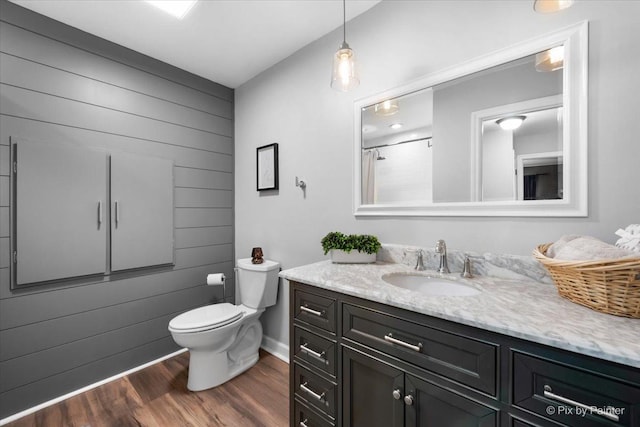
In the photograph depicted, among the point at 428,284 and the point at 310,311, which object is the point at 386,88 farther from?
the point at 310,311

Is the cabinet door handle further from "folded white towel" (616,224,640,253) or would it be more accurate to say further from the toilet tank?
the toilet tank

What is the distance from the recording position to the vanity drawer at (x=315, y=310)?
121 centimetres

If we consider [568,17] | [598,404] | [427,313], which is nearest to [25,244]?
[427,313]

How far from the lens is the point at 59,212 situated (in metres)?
1.82

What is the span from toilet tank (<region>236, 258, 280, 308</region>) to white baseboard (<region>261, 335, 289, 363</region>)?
0.37m

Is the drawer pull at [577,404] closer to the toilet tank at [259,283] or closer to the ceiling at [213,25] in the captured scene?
the toilet tank at [259,283]

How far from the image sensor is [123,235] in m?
2.09

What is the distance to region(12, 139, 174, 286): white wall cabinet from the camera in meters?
1.71

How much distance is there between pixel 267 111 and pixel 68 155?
1.47m

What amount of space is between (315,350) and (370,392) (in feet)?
1.03

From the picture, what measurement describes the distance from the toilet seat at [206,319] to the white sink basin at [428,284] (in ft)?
4.04

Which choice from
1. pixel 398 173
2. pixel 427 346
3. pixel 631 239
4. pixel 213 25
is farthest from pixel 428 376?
pixel 213 25

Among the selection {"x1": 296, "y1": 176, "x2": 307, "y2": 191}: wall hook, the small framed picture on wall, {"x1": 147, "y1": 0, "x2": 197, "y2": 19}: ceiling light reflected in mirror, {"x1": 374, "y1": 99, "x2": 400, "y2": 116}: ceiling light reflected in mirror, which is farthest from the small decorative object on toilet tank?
{"x1": 147, "y1": 0, "x2": 197, "y2": 19}: ceiling light reflected in mirror

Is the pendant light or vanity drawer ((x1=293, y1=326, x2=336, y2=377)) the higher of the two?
the pendant light
